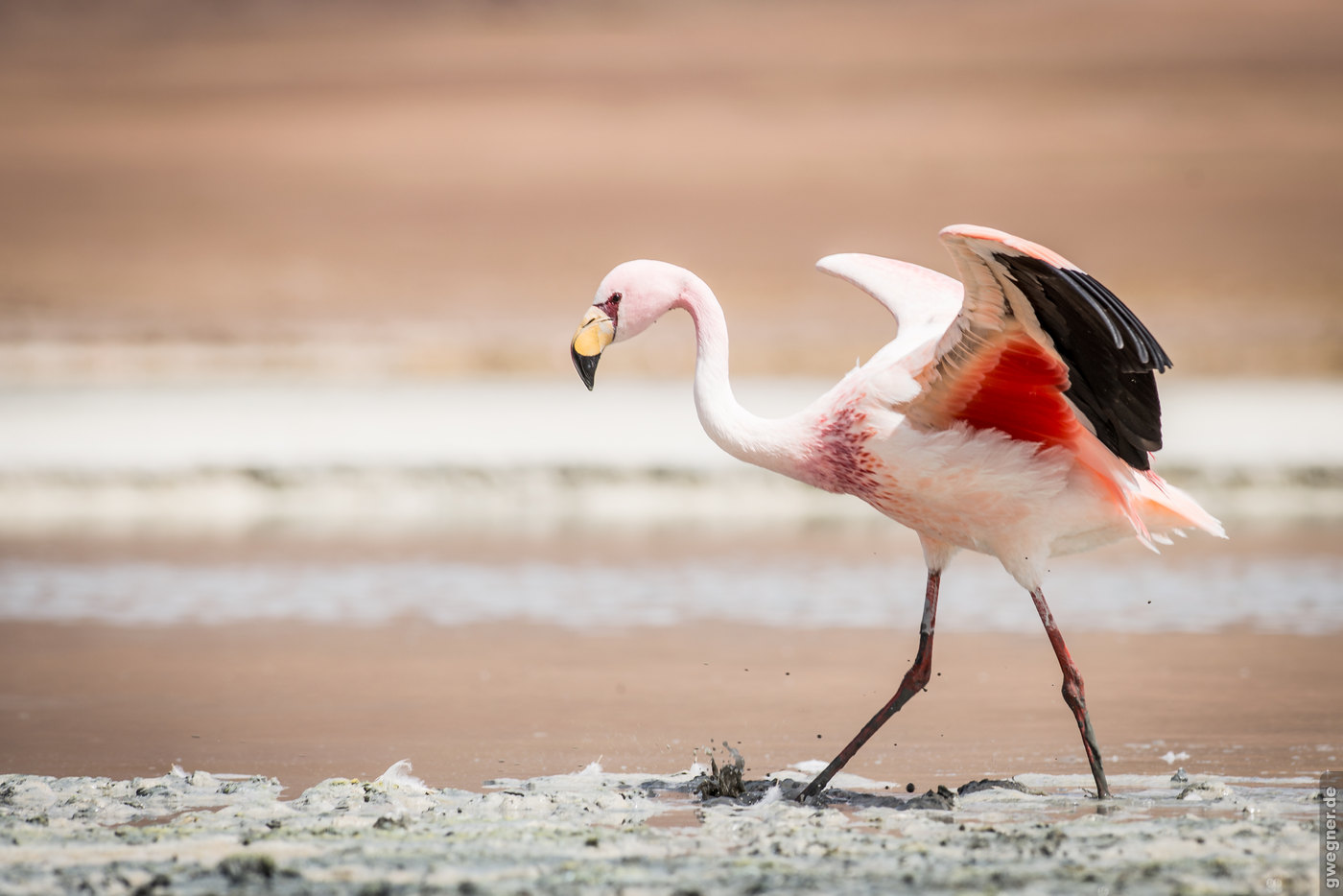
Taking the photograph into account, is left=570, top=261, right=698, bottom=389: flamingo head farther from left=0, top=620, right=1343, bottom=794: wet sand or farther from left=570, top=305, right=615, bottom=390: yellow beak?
left=0, top=620, right=1343, bottom=794: wet sand

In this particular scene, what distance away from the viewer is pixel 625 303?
5.51 m

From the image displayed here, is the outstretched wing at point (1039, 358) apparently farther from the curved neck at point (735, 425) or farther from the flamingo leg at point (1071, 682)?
the flamingo leg at point (1071, 682)

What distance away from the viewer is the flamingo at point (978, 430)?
4.98m

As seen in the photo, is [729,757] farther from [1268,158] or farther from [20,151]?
[20,151]

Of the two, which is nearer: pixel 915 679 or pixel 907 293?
pixel 915 679

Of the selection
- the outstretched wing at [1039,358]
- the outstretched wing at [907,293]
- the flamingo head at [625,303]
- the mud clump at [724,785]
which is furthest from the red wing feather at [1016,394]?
the mud clump at [724,785]

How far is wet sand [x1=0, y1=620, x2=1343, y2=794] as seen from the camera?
5.45 meters

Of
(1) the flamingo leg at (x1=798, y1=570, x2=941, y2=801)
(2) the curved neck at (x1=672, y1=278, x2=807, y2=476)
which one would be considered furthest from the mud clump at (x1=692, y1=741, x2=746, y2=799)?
(2) the curved neck at (x1=672, y1=278, x2=807, y2=476)

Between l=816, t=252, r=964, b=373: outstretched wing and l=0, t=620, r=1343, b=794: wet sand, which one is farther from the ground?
l=816, t=252, r=964, b=373: outstretched wing

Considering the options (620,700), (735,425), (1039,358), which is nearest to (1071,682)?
(1039,358)

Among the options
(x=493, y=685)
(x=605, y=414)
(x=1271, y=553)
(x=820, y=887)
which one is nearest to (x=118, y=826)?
(x=820, y=887)

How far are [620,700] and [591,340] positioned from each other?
1.59 meters

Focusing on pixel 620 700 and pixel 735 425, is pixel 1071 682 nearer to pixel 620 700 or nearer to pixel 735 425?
pixel 735 425

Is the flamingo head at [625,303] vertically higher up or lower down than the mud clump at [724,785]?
higher up
